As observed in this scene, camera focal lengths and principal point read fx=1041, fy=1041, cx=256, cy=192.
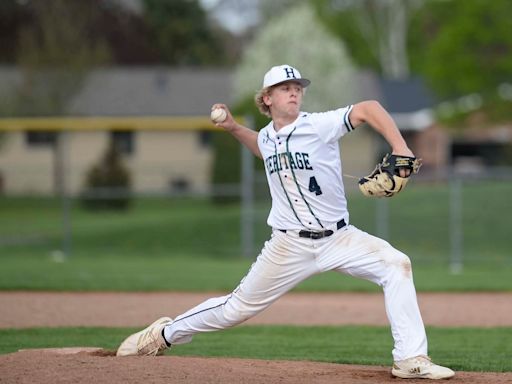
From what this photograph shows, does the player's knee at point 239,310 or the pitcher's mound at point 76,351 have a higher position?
the player's knee at point 239,310

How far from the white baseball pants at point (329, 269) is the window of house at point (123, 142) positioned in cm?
1652

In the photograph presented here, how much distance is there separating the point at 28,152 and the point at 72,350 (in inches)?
636

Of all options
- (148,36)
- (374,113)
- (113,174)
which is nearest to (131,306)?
(374,113)

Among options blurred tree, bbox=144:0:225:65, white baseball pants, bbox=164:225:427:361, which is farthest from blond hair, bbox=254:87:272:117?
blurred tree, bbox=144:0:225:65

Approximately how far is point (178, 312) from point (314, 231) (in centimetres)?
490

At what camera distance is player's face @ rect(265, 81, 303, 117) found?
677 centimetres

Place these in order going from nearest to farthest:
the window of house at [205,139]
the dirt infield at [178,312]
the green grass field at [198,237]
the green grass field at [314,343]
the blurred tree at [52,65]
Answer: the dirt infield at [178,312]
the green grass field at [314,343]
the green grass field at [198,237]
the window of house at [205,139]
the blurred tree at [52,65]

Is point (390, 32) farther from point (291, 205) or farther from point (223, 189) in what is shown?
point (291, 205)

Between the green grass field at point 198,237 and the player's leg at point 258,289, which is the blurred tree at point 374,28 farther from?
the player's leg at point 258,289

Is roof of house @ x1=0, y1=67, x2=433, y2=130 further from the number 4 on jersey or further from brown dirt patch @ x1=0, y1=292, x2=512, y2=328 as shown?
the number 4 on jersey

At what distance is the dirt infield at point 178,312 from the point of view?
6402 millimetres

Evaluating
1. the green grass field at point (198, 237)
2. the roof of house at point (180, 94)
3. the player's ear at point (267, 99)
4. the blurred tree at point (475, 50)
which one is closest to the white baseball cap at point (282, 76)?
the player's ear at point (267, 99)

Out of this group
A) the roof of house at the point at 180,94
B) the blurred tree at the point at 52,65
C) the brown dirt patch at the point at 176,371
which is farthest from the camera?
the roof of house at the point at 180,94

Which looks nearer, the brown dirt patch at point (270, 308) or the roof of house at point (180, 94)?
the brown dirt patch at point (270, 308)
